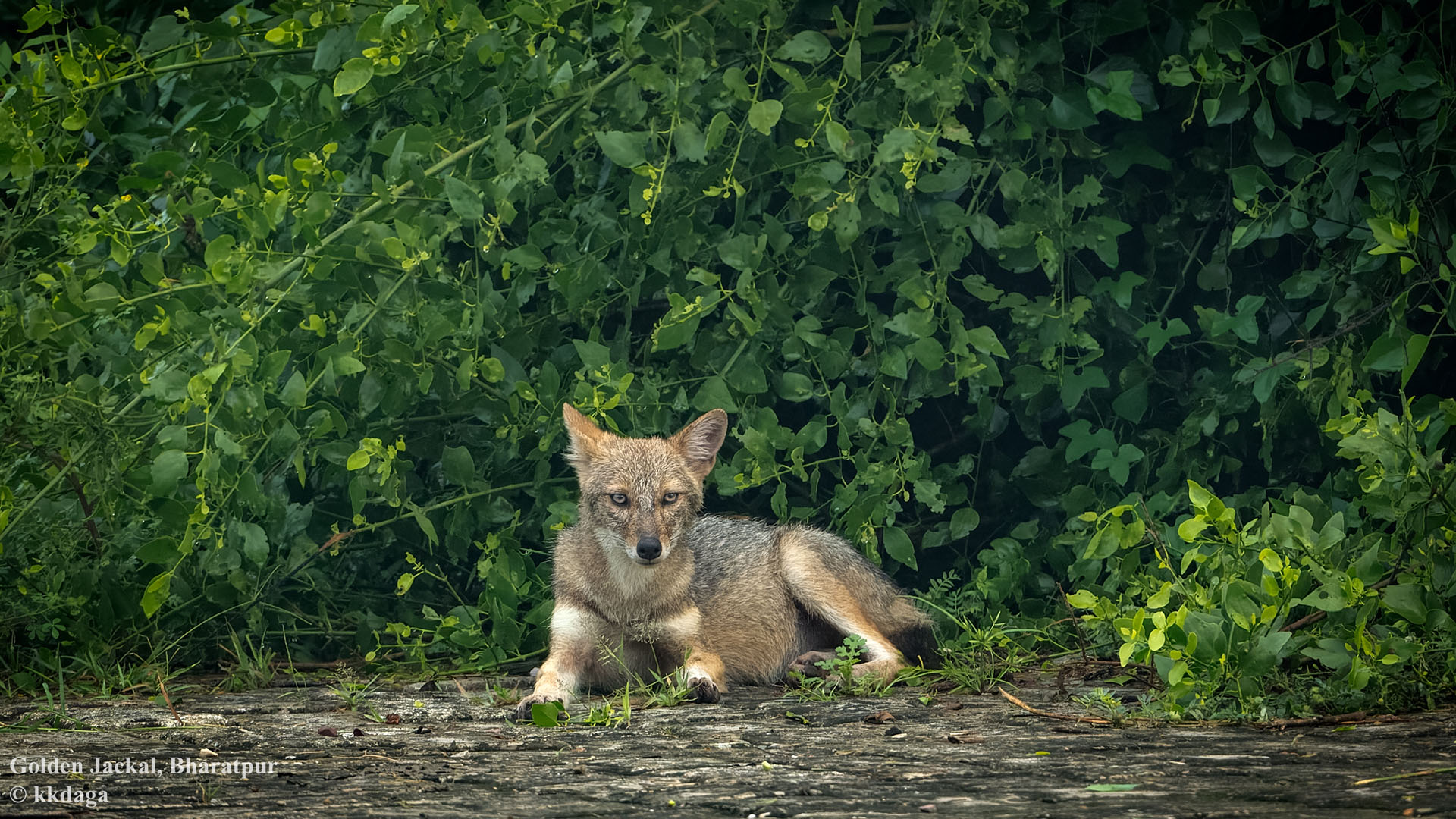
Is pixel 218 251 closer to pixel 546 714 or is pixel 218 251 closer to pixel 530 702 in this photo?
pixel 530 702

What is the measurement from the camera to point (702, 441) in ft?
18.5

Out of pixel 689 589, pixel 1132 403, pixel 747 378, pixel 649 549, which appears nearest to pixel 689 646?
pixel 689 589

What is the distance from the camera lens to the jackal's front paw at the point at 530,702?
14.9ft

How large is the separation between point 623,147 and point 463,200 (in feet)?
2.14

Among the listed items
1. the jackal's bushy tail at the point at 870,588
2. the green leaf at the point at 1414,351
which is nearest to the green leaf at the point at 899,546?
the jackal's bushy tail at the point at 870,588

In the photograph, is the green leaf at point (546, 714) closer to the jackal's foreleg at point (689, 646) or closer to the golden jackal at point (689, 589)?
the golden jackal at point (689, 589)

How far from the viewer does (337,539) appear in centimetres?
562

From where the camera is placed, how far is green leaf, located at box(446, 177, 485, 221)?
493 centimetres

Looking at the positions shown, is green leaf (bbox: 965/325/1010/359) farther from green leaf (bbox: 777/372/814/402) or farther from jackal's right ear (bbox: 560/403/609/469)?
jackal's right ear (bbox: 560/403/609/469)

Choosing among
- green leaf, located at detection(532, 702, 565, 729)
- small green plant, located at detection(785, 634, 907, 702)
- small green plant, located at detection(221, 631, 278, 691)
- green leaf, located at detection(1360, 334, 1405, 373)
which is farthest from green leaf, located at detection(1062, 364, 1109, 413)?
small green plant, located at detection(221, 631, 278, 691)

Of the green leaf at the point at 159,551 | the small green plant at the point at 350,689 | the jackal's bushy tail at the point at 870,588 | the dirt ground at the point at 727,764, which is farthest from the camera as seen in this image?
the jackal's bushy tail at the point at 870,588

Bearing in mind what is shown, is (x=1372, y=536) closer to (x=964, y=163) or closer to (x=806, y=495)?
(x=964, y=163)

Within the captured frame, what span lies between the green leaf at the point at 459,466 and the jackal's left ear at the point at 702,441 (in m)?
0.89

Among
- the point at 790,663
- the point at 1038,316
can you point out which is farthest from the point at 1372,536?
the point at 790,663
